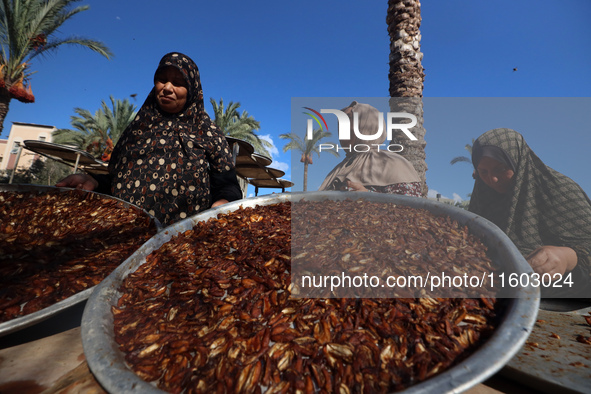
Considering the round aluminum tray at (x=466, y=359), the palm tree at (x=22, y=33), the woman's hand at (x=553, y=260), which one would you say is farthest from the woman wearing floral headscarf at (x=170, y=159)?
the palm tree at (x=22, y=33)

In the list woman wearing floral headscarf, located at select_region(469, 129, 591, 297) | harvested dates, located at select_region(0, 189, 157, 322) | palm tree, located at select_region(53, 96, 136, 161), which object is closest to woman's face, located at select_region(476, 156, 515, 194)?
woman wearing floral headscarf, located at select_region(469, 129, 591, 297)

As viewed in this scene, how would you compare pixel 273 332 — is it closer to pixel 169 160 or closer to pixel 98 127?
pixel 169 160

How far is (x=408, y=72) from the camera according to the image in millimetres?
4941

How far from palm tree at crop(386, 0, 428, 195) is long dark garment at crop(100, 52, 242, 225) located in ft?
11.0

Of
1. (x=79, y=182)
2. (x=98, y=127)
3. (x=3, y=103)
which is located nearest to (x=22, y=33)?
(x=3, y=103)

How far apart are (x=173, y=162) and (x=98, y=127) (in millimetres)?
22117

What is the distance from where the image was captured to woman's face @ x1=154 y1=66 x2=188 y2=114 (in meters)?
2.36

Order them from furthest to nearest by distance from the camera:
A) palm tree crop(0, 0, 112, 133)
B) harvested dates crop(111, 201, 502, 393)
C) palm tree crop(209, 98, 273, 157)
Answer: palm tree crop(209, 98, 273, 157), palm tree crop(0, 0, 112, 133), harvested dates crop(111, 201, 502, 393)

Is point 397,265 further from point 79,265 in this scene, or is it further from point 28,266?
point 28,266

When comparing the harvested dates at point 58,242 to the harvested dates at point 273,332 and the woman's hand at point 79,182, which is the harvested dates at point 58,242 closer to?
the woman's hand at point 79,182

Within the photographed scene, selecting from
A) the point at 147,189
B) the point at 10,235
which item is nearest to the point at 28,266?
the point at 10,235

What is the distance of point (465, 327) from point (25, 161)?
41273mm

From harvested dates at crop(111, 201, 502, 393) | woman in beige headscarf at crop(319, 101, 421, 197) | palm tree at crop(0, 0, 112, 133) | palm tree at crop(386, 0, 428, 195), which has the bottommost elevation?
harvested dates at crop(111, 201, 502, 393)

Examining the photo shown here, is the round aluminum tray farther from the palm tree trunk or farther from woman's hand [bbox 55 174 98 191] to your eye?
the palm tree trunk
